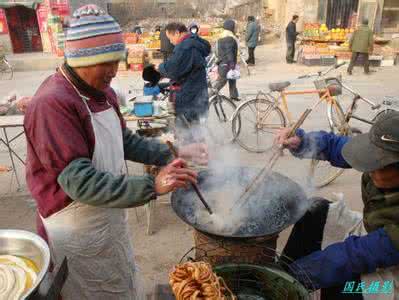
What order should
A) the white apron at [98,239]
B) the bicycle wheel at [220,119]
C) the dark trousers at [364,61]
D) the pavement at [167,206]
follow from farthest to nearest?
1. the dark trousers at [364,61]
2. the bicycle wheel at [220,119]
3. the pavement at [167,206]
4. the white apron at [98,239]

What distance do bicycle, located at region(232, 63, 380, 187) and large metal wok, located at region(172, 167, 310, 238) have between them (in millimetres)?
2787

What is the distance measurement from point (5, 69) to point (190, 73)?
40.9ft

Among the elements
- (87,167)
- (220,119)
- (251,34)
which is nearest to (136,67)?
(251,34)

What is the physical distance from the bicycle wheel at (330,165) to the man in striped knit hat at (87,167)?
11.8 feet

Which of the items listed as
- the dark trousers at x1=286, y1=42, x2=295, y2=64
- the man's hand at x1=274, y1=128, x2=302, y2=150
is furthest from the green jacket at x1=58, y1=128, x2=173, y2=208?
the dark trousers at x1=286, y1=42, x2=295, y2=64

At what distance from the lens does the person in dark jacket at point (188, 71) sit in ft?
19.4

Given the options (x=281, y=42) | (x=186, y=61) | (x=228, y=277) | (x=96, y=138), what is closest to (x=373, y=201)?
(x=228, y=277)

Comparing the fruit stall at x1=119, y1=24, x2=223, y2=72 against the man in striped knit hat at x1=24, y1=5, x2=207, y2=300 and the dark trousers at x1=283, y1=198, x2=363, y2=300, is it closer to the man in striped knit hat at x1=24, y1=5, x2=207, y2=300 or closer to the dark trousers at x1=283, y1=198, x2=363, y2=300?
the dark trousers at x1=283, y1=198, x2=363, y2=300

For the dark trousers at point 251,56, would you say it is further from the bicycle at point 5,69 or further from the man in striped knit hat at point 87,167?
the man in striped knit hat at point 87,167

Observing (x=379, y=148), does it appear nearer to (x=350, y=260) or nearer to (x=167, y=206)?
(x=350, y=260)

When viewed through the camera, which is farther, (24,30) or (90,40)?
(24,30)

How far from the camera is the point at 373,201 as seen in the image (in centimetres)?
221

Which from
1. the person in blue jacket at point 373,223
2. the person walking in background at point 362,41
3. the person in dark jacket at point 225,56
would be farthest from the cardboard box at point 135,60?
the person in blue jacket at point 373,223

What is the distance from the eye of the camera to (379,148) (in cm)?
203
